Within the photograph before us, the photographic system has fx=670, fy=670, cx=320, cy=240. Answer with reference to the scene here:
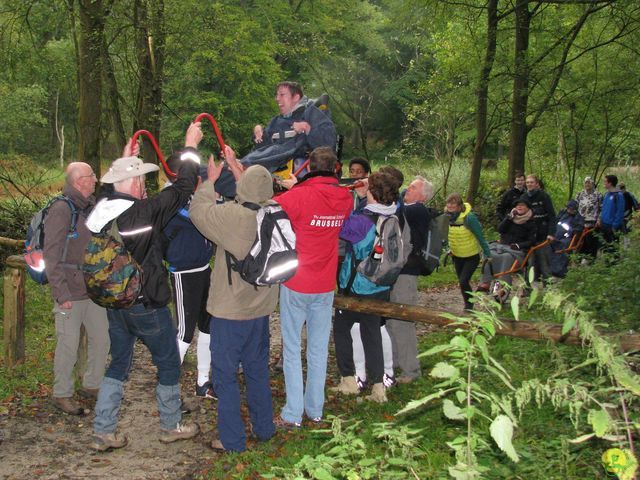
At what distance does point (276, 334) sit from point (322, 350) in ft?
11.4

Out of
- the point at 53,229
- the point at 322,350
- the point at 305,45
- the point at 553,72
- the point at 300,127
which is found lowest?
the point at 322,350

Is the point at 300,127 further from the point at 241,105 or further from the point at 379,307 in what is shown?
the point at 241,105

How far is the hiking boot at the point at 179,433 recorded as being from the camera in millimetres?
5332

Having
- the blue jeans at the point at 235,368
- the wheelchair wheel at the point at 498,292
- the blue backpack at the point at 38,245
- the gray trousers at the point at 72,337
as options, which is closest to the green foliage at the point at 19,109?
the wheelchair wheel at the point at 498,292

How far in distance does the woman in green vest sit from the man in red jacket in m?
3.41

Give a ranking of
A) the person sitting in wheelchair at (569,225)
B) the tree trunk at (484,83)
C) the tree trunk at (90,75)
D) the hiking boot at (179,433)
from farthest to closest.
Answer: the tree trunk at (484,83) → the person sitting in wheelchair at (569,225) → the tree trunk at (90,75) → the hiking boot at (179,433)

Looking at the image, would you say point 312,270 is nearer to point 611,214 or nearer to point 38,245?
point 38,245

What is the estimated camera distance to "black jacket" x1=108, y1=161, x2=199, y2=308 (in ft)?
15.6

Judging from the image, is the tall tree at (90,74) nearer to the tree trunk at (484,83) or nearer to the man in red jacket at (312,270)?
the man in red jacket at (312,270)

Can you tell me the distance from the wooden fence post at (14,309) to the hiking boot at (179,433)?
2.51 meters

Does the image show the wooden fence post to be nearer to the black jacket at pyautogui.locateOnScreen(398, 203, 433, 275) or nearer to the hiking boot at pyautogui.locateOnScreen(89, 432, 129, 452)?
the hiking boot at pyautogui.locateOnScreen(89, 432, 129, 452)

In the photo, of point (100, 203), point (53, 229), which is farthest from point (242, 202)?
point (53, 229)

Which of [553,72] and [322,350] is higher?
[553,72]

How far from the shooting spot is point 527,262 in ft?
33.0
